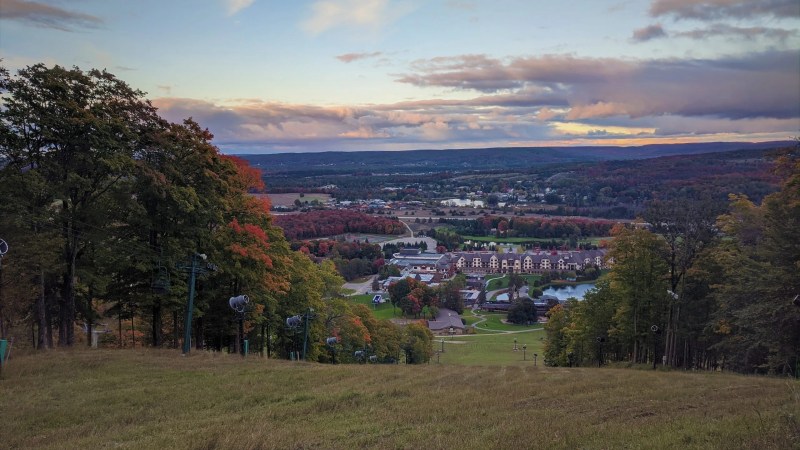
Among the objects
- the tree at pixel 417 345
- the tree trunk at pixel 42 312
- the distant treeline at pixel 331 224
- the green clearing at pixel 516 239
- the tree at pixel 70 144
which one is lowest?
the green clearing at pixel 516 239

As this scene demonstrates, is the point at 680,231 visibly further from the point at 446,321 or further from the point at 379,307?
the point at 379,307

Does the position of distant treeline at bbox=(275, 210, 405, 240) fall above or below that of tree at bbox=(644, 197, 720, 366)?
below

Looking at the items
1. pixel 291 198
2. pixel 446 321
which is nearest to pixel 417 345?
pixel 446 321

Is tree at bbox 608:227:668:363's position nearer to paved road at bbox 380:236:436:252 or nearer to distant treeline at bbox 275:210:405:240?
distant treeline at bbox 275:210:405:240

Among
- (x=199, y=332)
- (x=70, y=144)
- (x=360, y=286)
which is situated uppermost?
(x=70, y=144)

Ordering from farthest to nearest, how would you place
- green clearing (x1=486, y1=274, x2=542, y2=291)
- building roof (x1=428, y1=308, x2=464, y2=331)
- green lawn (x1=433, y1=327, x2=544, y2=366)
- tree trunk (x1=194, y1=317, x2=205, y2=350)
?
green clearing (x1=486, y1=274, x2=542, y2=291) < building roof (x1=428, y1=308, x2=464, y2=331) < green lawn (x1=433, y1=327, x2=544, y2=366) < tree trunk (x1=194, y1=317, x2=205, y2=350)

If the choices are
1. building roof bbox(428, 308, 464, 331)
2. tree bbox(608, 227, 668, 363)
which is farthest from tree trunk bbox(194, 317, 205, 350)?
building roof bbox(428, 308, 464, 331)

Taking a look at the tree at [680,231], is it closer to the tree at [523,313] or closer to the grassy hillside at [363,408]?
the grassy hillside at [363,408]

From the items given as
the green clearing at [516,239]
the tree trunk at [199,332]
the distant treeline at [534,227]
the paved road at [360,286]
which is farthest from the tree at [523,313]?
the tree trunk at [199,332]

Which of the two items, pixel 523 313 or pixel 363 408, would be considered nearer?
pixel 363 408
